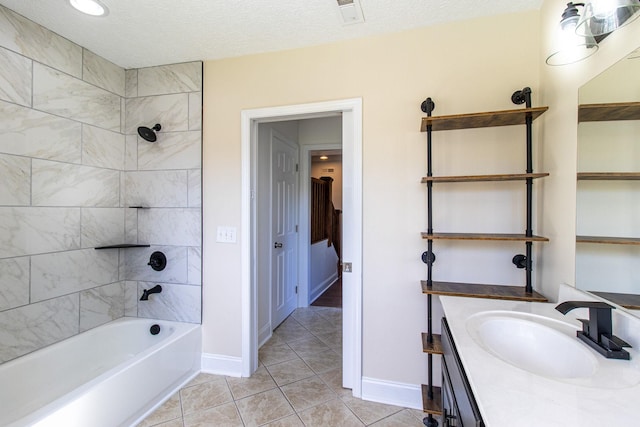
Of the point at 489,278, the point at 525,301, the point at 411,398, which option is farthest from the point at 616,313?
the point at 411,398

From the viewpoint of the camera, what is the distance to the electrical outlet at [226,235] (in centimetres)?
222

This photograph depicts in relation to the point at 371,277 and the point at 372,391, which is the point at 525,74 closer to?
the point at 371,277

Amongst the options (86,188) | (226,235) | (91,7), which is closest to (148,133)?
(86,188)

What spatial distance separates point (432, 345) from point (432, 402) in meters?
0.36

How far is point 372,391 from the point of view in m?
1.96

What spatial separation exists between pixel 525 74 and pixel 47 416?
303 centimetres

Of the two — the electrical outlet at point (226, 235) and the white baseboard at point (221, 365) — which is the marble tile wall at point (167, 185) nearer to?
the electrical outlet at point (226, 235)

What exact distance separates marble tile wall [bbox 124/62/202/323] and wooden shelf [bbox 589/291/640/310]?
235 cm

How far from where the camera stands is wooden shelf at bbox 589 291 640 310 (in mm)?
960

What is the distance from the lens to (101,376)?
1611 millimetres

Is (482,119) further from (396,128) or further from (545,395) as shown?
(545,395)

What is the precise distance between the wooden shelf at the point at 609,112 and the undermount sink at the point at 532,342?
0.78 meters

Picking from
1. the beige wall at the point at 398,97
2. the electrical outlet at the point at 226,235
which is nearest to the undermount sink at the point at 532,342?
the beige wall at the point at 398,97

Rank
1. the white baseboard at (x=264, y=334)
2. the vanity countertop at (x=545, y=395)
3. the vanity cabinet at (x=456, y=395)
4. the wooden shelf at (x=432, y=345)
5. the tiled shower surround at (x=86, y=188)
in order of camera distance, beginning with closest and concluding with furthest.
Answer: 1. the vanity countertop at (x=545, y=395)
2. the vanity cabinet at (x=456, y=395)
3. the wooden shelf at (x=432, y=345)
4. the tiled shower surround at (x=86, y=188)
5. the white baseboard at (x=264, y=334)
